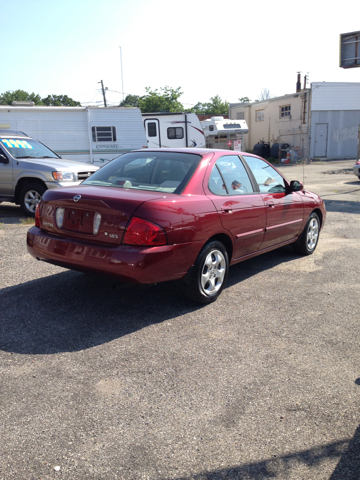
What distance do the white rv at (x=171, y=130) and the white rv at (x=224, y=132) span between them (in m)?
8.58

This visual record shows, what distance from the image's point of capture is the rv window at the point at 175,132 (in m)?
20.5

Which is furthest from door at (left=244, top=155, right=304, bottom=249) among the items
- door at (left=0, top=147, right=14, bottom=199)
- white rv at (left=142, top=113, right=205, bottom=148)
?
white rv at (left=142, top=113, right=205, bottom=148)

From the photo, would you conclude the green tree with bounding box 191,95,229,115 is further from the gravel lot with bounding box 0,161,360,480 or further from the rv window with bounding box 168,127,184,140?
the gravel lot with bounding box 0,161,360,480

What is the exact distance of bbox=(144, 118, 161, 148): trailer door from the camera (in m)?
20.3

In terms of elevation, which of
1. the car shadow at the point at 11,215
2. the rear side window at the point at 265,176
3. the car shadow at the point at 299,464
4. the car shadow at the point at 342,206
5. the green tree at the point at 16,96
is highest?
the green tree at the point at 16,96

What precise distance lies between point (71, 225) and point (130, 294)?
1102mm

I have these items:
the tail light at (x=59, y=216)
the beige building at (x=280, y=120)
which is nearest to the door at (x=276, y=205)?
the tail light at (x=59, y=216)

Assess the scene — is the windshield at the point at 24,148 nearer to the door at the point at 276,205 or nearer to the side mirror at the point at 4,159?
the side mirror at the point at 4,159

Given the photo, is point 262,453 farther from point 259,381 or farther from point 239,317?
point 239,317

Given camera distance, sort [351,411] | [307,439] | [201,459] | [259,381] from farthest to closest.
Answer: [259,381], [351,411], [307,439], [201,459]

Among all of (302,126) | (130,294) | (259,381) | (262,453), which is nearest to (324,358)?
(259,381)

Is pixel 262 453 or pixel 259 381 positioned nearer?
pixel 262 453

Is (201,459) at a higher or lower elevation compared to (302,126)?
lower

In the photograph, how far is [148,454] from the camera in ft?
7.84
